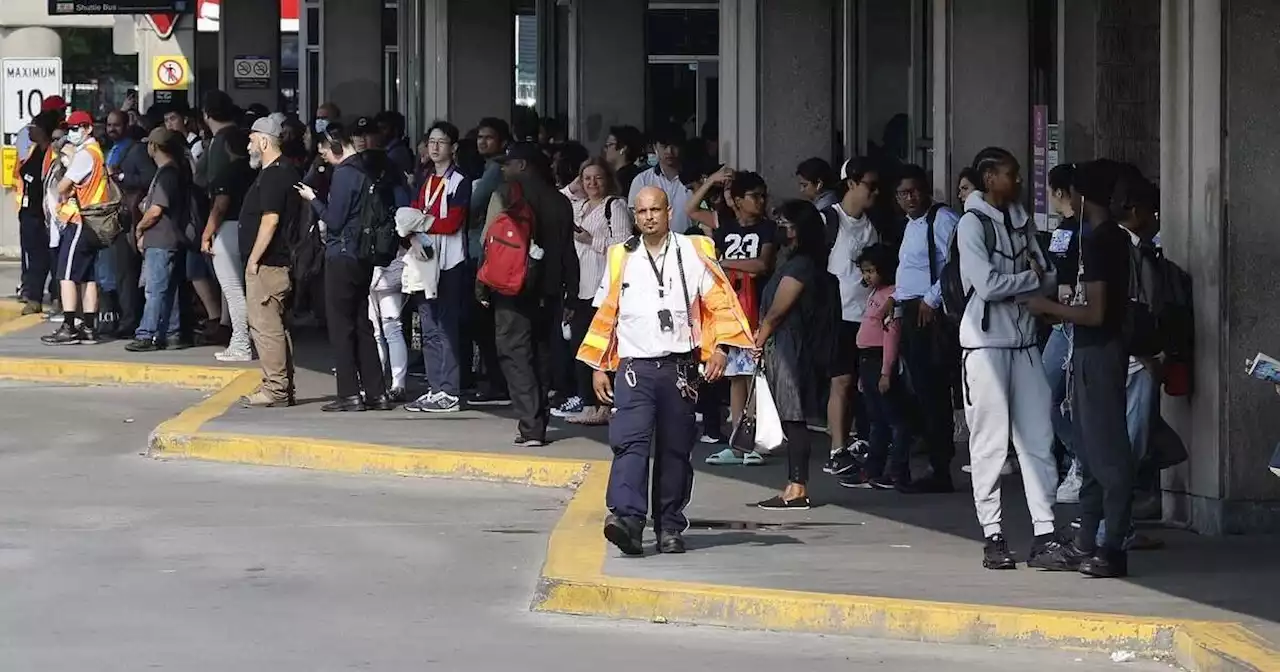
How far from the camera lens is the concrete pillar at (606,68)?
24391 mm

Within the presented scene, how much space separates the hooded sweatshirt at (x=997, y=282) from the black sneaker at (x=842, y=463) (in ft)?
11.3

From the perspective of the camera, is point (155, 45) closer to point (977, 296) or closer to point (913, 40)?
point (913, 40)

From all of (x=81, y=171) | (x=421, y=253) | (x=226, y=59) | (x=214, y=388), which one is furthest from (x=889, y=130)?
(x=226, y=59)

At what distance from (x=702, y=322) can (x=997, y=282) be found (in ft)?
4.73

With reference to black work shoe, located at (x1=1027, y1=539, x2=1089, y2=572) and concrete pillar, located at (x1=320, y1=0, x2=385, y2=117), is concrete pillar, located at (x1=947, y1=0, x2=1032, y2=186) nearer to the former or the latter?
black work shoe, located at (x1=1027, y1=539, x2=1089, y2=572)

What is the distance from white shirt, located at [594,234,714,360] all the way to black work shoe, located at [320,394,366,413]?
625 centimetres

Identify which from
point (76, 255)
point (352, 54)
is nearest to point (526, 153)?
point (76, 255)

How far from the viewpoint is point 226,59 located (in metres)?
32.0

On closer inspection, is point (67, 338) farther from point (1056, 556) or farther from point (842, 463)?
point (1056, 556)

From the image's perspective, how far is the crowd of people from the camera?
10.4 m

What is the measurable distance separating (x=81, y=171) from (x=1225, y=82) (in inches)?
485

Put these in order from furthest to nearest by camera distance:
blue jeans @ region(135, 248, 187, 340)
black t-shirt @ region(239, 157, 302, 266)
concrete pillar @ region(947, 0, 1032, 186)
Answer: blue jeans @ region(135, 248, 187, 340), black t-shirt @ region(239, 157, 302, 266), concrete pillar @ region(947, 0, 1032, 186)

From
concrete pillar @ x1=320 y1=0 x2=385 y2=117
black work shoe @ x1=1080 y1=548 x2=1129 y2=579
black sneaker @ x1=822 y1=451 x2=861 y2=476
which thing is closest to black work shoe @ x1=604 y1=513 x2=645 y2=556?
black work shoe @ x1=1080 y1=548 x2=1129 y2=579

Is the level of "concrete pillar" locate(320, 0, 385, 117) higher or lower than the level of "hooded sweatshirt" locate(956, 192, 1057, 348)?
higher
